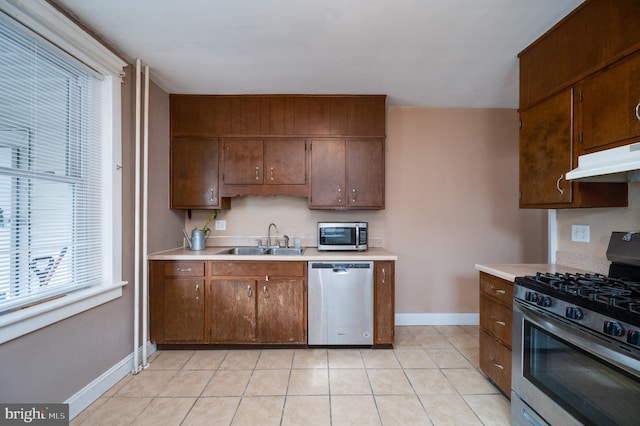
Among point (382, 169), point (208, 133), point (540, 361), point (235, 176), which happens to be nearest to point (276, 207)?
point (235, 176)

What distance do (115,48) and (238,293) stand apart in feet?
7.20

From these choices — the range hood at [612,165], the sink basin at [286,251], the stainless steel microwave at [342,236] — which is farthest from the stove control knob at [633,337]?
the sink basin at [286,251]

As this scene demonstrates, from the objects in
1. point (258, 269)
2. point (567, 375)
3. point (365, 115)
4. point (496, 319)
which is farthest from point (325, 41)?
point (567, 375)

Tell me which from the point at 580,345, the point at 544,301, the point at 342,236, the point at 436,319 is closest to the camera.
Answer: the point at 580,345

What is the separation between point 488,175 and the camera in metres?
3.27

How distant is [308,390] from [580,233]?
7.28 feet

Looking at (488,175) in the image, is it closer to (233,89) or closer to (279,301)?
(279,301)

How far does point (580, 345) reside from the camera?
123 centimetres

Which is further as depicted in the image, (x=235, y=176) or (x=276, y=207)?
(x=276, y=207)

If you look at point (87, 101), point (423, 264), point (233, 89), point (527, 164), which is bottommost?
point (423, 264)

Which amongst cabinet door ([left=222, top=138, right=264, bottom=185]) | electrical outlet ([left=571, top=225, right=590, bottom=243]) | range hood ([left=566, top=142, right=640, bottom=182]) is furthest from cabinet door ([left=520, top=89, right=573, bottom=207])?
cabinet door ([left=222, top=138, right=264, bottom=185])

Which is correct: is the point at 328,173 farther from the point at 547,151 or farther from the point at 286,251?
the point at 547,151

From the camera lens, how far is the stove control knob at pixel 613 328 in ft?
3.56

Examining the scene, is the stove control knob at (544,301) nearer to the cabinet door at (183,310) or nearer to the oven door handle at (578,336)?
the oven door handle at (578,336)
